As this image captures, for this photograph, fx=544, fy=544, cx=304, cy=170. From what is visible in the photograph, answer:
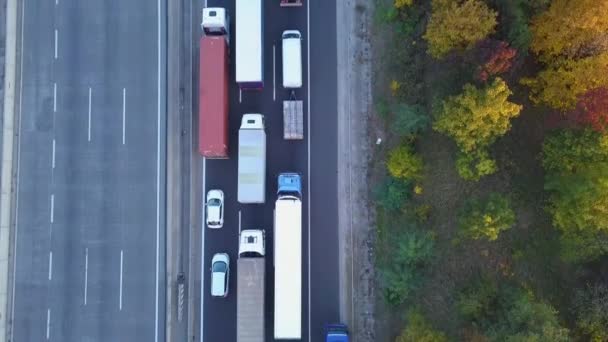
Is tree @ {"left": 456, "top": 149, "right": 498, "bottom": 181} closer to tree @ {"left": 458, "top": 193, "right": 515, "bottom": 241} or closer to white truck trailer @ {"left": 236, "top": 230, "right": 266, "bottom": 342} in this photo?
tree @ {"left": 458, "top": 193, "right": 515, "bottom": 241}

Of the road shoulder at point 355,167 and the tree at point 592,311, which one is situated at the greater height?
the road shoulder at point 355,167

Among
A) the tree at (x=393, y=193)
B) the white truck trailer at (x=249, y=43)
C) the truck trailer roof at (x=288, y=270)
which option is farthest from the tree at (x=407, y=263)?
the white truck trailer at (x=249, y=43)

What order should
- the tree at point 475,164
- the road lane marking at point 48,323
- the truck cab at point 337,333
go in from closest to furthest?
1. the tree at point 475,164
2. the truck cab at point 337,333
3. the road lane marking at point 48,323

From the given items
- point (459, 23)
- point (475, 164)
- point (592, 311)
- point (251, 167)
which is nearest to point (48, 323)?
point (251, 167)

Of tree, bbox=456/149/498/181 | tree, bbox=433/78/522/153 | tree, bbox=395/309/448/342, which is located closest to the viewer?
tree, bbox=433/78/522/153

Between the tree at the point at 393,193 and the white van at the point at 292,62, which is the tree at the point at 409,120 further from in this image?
the white van at the point at 292,62

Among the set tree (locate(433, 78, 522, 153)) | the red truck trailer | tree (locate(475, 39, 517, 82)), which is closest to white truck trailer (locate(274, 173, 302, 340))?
the red truck trailer

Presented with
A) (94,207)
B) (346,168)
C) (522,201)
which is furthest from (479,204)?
(94,207)

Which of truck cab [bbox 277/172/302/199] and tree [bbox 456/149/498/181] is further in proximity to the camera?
truck cab [bbox 277/172/302/199]
